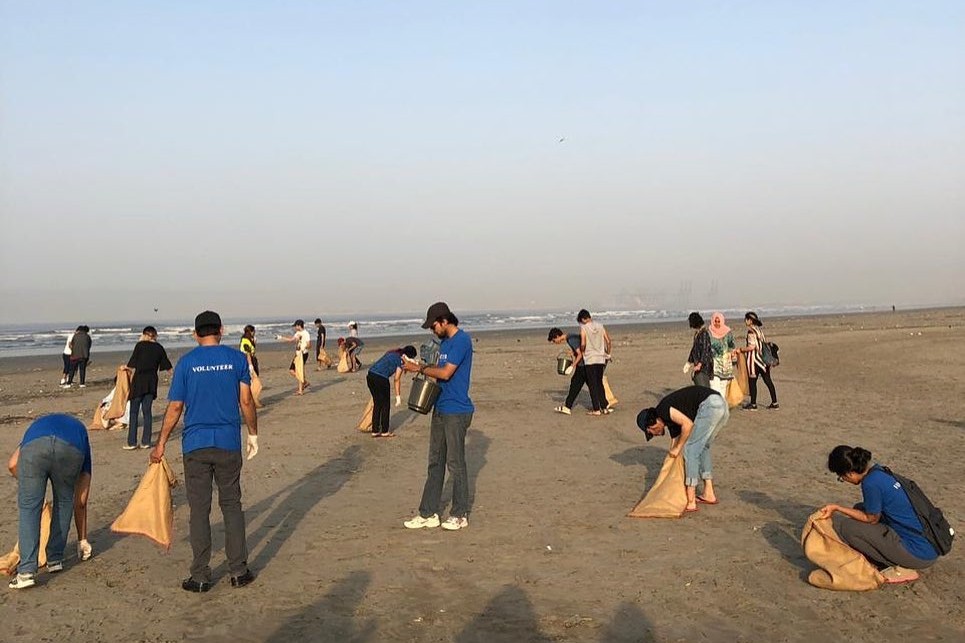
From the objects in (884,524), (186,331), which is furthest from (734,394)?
(186,331)

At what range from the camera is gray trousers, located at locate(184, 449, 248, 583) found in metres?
5.88

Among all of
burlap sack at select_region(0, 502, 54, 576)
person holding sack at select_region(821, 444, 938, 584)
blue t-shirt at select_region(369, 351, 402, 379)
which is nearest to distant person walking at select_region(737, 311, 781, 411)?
blue t-shirt at select_region(369, 351, 402, 379)

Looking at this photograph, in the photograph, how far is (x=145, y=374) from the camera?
38.8 ft

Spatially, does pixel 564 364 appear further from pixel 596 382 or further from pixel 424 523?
pixel 424 523

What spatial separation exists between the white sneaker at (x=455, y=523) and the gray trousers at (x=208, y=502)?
2.04 meters

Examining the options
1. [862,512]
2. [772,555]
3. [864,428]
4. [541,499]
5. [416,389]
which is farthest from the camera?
[864,428]

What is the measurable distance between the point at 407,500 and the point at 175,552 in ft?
8.42

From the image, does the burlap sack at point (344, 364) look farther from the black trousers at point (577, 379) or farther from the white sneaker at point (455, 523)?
the white sneaker at point (455, 523)

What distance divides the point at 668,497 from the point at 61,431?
5.24 m

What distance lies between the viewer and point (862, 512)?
584cm

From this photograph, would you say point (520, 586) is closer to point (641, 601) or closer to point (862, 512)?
point (641, 601)

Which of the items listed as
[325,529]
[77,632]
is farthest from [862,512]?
[77,632]

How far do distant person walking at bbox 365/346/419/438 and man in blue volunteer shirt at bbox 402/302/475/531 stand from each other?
4834mm

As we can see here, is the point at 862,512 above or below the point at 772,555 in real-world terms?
above
